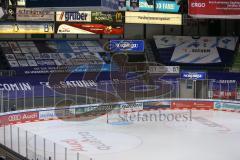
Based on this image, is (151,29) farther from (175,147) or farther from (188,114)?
(175,147)

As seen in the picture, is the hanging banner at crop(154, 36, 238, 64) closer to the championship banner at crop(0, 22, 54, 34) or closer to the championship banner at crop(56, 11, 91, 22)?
the championship banner at crop(56, 11, 91, 22)

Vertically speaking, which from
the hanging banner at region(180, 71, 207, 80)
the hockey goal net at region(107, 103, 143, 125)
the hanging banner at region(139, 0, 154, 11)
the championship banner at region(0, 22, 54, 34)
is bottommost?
the hockey goal net at region(107, 103, 143, 125)

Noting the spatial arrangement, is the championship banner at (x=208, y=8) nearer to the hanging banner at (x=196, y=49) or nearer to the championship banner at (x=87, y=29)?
the championship banner at (x=87, y=29)

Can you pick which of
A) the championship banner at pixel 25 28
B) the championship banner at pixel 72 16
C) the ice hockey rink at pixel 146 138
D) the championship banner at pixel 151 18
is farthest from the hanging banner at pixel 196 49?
the ice hockey rink at pixel 146 138

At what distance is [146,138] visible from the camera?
2005cm

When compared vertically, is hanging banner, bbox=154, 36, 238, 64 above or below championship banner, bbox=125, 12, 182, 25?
below

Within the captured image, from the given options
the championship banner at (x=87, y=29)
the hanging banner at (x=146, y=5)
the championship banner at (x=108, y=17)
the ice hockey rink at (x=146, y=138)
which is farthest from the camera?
the hanging banner at (x=146, y=5)

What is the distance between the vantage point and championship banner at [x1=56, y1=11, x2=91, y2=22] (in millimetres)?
30000

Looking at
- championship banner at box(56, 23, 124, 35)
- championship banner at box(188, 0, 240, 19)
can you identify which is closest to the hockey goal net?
championship banner at box(56, 23, 124, 35)

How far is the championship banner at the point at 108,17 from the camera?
3116 cm

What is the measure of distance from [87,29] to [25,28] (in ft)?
13.1

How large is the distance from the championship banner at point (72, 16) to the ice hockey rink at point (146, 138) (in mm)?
7723

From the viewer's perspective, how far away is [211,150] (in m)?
17.8

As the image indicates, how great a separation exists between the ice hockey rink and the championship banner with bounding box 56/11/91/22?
7.72 metres
